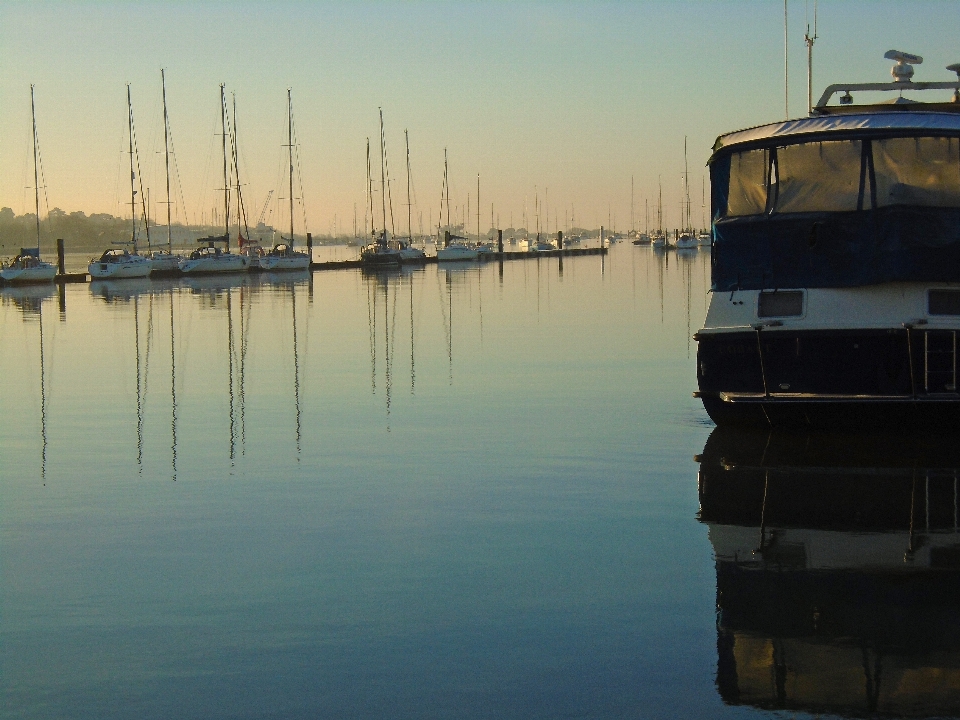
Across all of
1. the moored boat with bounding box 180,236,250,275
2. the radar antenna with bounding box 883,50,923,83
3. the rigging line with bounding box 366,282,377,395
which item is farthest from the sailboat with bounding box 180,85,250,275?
the radar antenna with bounding box 883,50,923,83

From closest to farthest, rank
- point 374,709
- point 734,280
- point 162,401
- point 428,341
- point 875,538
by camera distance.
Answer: point 374,709 → point 875,538 → point 734,280 → point 162,401 → point 428,341

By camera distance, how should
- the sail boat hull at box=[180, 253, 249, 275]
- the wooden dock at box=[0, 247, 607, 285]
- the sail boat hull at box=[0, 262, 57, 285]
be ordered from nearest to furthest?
the sail boat hull at box=[0, 262, 57, 285] → the wooden dock at box=[0, 247, 607, 285] → the sail boat hull at box=[180, 253, 249, 275]

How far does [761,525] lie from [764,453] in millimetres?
3812

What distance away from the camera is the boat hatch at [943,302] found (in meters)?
14.2

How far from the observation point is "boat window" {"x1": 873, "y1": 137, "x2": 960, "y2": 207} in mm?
14797

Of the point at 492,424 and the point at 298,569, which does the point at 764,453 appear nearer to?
the point at 492,424

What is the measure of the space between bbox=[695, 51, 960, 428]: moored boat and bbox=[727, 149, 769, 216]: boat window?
2cm

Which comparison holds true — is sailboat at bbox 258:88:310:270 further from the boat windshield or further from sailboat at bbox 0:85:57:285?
the boat windshield

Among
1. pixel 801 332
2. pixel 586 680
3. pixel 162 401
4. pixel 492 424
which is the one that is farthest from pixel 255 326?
pixel 586 680

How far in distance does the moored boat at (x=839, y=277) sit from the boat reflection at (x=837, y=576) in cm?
69

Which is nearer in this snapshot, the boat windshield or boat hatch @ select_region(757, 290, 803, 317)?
boat hatch @ select_region(757, 290, 803, 317)

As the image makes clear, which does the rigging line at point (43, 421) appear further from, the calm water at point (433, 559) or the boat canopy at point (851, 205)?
the boat canopy at point (851, 205)

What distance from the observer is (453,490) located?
39.4 ft

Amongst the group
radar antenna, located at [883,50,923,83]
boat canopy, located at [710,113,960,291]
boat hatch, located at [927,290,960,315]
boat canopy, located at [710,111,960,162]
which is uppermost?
radar antenna, located at [883,50,923,83]
